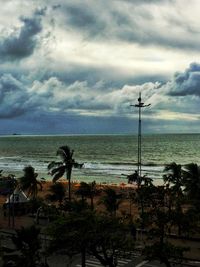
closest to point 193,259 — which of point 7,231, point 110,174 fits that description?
point 7,231

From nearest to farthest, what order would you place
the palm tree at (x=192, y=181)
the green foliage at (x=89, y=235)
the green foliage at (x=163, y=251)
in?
the green foliage at (x=89, y=235), the green foliage at (x=163, y=251), the palm tree at (x=192, y=181)

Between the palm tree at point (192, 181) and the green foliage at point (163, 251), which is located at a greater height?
the palm tree at point (192, 181)

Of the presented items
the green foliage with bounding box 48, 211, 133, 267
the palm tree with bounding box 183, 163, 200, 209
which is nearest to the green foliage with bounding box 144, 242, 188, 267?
the green foliage with bounding box 48, 211, 133, 267

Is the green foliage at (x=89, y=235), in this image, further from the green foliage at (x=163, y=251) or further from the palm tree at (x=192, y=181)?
the palm tree at (x=192, y=181)

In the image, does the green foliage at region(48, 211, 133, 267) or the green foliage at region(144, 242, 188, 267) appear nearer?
the green foliage at region(48, 211, 133, 267)

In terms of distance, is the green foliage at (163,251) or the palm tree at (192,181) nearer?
the green foliage at (163,251)

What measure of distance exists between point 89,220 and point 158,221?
4.53 meters

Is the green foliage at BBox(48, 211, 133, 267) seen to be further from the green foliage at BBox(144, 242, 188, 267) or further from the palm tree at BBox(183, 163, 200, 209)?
the palm tree at BBox(183, 163, 200, 209)

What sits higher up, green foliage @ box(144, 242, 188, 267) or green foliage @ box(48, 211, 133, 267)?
green foliage @ box(48, 211, 133, 267)

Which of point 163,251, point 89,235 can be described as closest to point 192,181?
point 163,251

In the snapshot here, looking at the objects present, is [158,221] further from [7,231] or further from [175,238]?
[7,231]

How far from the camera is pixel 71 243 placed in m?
24.0

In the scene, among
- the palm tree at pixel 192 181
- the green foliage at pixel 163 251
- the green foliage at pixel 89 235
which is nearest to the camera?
the green foliage at pixel 89 235

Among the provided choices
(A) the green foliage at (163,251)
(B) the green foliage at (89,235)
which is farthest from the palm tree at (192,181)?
(B) the green foliage at (89,235)
